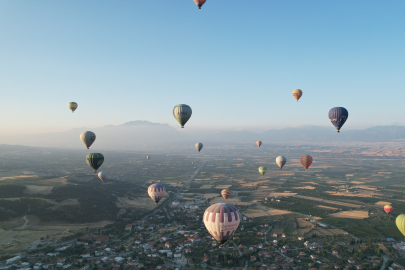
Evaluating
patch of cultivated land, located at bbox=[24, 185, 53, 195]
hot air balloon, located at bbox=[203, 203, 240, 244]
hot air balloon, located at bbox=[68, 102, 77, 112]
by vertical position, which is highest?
hot air balloon, located at bbox=[68, 102, 77, 112]

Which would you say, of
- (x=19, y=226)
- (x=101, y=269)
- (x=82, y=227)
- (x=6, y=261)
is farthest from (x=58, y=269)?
(x=19, y=226)

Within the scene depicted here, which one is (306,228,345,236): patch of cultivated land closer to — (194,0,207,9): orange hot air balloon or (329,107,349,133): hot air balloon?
(329,107,349,133): hot air balloon

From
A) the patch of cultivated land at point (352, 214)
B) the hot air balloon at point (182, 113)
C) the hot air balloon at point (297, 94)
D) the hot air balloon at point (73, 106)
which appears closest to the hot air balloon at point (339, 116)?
the hot air balloon at point (297, 94)

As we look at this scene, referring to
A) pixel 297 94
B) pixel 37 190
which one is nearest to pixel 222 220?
pixel 297 94

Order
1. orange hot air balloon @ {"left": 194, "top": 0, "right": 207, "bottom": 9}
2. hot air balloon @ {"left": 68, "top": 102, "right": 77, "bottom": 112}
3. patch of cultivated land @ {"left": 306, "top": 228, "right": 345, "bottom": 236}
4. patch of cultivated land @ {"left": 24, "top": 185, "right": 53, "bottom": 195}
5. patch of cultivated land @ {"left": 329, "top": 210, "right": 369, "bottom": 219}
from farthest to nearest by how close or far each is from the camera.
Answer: patch of cultivated land @ {"left": 24, "top": 185, "right": 53, "bottom": 195} < patch of cultivated land @ {"left": 329, "top": 210, "right": 369, "bottom": 219} < hot air balloon @ {"left": 68, "top": 102, "right": 77, "bottom": 112} < patch of cultivated land @ {"left": 306, "top": 228, "right": 345, "bottom": 236} < orange hot air balloon @ {"left": 194, "top": 0, "right": 207, "bottom": 9}

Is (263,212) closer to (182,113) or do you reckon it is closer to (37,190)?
(182,113)

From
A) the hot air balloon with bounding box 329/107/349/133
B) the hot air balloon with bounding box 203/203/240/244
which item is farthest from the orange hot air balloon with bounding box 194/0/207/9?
the hot air balloon with bounding box 329/107/349/133

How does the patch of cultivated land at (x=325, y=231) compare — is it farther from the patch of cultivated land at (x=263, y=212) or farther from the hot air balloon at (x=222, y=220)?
the hot air balloon at (x=222, y=220)

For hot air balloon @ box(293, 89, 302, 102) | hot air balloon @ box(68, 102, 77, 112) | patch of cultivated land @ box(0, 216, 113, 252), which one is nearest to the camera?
patch of cultivated land @ box(0, 216, 113, 252)
